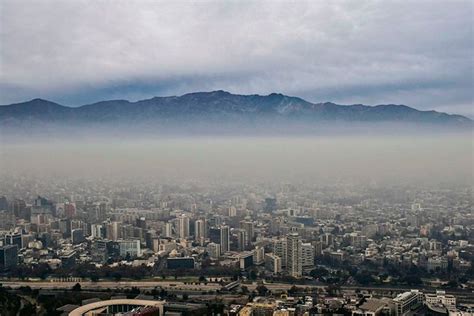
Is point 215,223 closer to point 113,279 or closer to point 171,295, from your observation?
point 113,279

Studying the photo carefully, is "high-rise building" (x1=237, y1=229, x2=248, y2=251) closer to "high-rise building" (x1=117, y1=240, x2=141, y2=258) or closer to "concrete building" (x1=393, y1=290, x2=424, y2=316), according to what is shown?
"high-rise building" (x1=117, y1=240, x2=141, y2=258)

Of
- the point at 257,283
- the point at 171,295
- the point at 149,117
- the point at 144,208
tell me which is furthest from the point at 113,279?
the point at 149,117

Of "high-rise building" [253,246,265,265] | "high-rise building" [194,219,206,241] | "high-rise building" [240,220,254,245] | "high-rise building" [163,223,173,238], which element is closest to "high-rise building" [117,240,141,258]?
"high-rise building" [163,223,173,238]

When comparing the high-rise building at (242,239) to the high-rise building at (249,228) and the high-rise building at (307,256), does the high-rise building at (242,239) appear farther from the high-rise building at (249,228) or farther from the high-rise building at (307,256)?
the high-rise building at (307,256)

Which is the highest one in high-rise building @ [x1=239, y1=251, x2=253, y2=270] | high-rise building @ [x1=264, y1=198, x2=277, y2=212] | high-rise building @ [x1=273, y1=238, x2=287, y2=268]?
high-rise building @ [x1=264, y1=198, x2=277, y2=212]

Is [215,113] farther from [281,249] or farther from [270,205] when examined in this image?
[281,249]

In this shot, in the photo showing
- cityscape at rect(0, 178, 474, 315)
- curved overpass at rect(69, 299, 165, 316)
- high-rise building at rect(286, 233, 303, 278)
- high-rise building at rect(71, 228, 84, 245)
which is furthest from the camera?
high-rise building at rect(71, 228, 84, 245)
